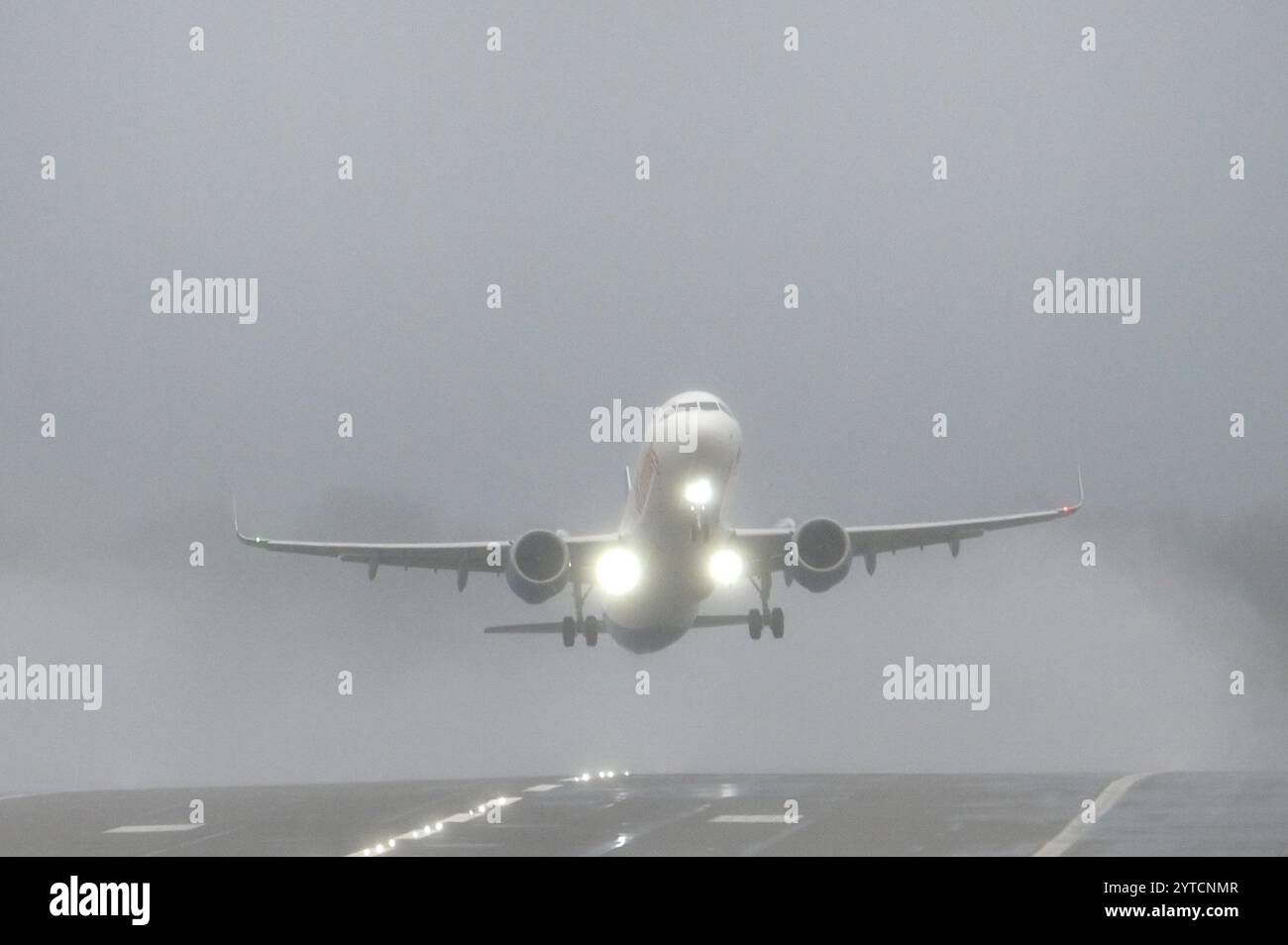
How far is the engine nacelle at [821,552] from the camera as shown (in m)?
59.3

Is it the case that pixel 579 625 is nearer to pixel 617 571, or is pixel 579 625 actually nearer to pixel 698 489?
pixel 617 571

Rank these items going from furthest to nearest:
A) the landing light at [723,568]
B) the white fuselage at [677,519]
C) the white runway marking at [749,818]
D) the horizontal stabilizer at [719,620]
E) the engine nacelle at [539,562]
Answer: the horizontal stabilizer at [719,620]
the engine nacelle at [539,562]
the landing light at [723,568]
the white fuselage at [677,519]
the white runway marking at [749,818]

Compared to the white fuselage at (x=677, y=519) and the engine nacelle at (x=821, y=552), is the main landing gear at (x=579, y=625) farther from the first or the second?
the engine nacelle at (x=821, y=552)

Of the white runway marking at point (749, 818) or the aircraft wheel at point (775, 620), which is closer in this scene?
the white runway marking at point (749, 818)

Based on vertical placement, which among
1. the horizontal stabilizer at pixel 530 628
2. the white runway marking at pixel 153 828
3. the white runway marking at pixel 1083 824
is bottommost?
the white runway marking at pixel 1083 824

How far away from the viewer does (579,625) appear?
64938mm

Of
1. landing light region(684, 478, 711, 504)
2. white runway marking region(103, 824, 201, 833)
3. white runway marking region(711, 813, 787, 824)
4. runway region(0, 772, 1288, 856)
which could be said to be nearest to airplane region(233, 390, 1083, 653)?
landing light region(684, 478, 711, 504)

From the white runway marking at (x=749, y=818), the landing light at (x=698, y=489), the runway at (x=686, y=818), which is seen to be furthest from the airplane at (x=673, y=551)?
the white runway marking at (x=749, y=818)

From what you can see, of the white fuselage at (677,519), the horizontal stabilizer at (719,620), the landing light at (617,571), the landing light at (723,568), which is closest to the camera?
the white fuselage at (677,519)

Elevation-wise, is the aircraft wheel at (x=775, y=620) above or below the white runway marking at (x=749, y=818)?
above

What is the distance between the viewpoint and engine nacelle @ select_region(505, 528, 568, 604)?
58469 mm

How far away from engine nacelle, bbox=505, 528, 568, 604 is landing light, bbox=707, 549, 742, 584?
16.1 ft

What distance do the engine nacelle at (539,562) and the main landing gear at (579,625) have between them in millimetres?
5355
